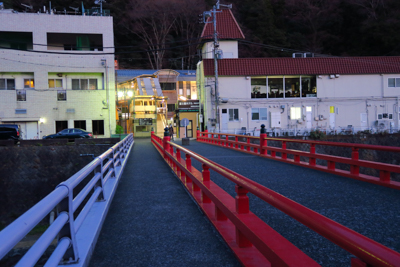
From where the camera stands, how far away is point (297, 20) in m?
60.8

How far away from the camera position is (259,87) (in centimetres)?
4028

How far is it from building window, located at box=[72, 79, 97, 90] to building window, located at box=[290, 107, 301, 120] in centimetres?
2117

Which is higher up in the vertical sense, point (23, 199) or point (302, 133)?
point (302, 133)

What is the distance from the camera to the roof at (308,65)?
3897cm

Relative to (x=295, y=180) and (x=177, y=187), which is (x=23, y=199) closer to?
(x=177, y=187)

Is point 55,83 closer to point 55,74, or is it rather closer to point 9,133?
point 55,74

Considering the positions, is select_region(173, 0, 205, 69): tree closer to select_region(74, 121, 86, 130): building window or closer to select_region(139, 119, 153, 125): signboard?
select_region(139, 119, 153, 125): signboard

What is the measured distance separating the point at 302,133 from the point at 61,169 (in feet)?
79.2

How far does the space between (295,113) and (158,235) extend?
36202 mm

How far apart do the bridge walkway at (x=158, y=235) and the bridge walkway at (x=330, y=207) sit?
1.06m

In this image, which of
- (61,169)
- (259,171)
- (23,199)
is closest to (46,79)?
(61,169)

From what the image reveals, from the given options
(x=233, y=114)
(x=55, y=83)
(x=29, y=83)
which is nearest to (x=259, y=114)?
(x=233, y=114)

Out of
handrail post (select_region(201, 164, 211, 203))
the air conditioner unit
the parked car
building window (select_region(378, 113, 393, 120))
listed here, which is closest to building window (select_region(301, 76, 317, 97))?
the air conditioner unit

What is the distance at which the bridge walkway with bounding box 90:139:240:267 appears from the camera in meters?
4.34
